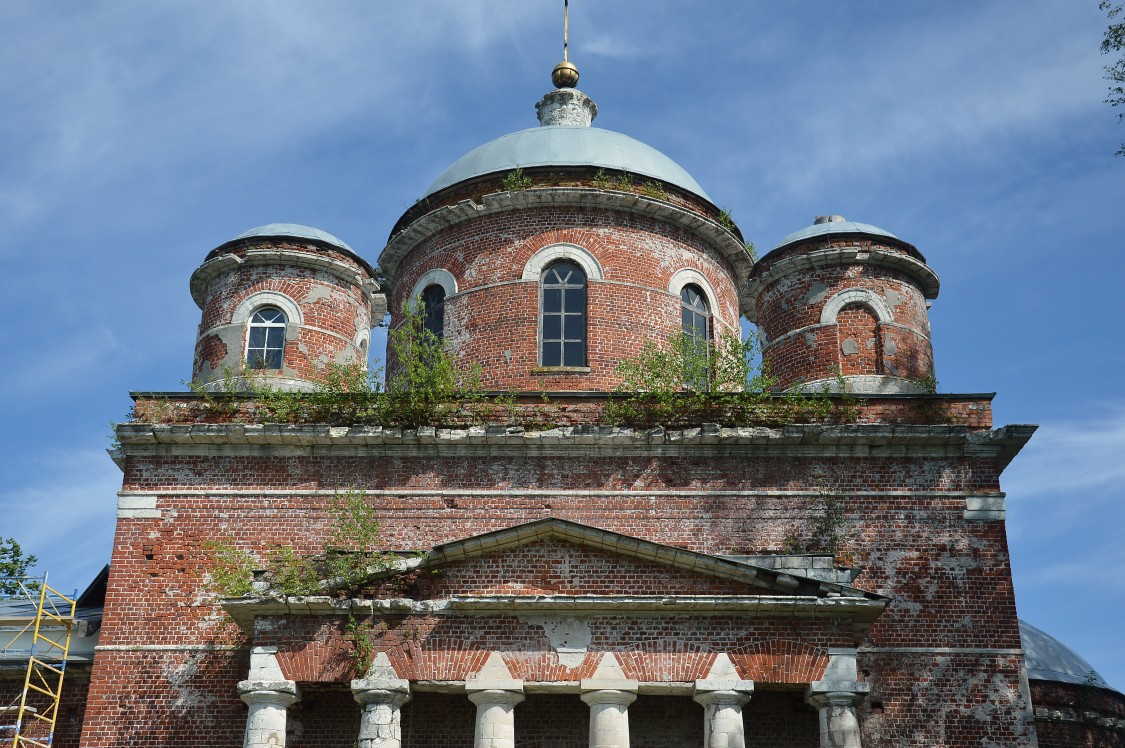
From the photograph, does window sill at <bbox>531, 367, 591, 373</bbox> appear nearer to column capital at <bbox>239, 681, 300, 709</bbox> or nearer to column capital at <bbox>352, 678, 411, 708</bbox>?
column capital at <bbox>352, 678, 411, 708</bbox>

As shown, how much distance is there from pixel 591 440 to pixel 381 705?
479cm

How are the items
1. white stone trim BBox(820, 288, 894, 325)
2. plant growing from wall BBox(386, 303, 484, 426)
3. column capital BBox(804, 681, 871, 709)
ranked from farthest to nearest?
1. white stone trim BBox(820, 288, 894, 325)
2. plant growing from wall BBox(386, 303, 484, 426)
3. column capital BBox(804, 681, 871, 709)

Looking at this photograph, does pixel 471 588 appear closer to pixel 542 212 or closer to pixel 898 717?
pixel 898 717

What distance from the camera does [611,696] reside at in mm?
13078

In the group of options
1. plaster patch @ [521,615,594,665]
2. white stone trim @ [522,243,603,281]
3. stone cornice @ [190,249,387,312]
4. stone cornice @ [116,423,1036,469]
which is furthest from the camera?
stone cornice @ [190,249,387,312]

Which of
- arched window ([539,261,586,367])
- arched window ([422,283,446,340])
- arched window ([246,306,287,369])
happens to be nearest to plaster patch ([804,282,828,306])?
arched window ([539,261,586,367])

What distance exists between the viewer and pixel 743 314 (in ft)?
73.7

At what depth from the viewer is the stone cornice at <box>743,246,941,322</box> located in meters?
20.5

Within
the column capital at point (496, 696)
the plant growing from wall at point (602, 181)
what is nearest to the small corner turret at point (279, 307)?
the plant growing from wall at point (602, 181)

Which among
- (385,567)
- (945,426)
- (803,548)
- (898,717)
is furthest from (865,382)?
(385,567)

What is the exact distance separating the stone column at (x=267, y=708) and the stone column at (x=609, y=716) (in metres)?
3.22

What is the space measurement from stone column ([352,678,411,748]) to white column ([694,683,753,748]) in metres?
3.18

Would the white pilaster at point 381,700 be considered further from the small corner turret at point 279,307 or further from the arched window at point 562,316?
the small corner turret at point 279,307

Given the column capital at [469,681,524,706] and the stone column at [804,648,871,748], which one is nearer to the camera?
the stone column at [804,648,871,748]
